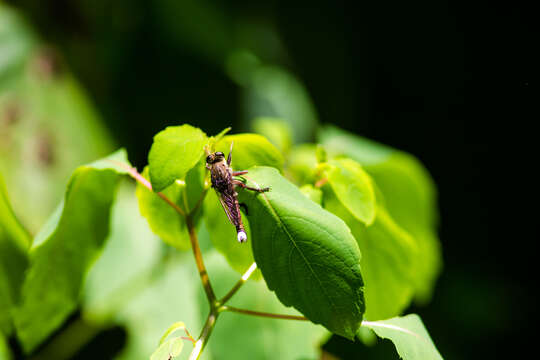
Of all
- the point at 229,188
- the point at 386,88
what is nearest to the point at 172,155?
the point at 229,188

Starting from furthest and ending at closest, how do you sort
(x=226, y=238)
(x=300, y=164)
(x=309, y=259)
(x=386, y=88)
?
(x=386, y=88) → (x=300, y=164) → (x=226, y=238) → (x=309, y=259)

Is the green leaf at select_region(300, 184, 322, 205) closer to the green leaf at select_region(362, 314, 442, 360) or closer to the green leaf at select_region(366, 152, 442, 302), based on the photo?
the green leaf at select_region(362, 314, 442, 360)

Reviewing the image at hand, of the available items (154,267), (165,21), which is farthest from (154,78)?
(154,267)

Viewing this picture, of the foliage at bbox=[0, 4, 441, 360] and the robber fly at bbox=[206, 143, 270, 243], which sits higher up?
the robber fly at bbox=[206, 143, 270, 243]

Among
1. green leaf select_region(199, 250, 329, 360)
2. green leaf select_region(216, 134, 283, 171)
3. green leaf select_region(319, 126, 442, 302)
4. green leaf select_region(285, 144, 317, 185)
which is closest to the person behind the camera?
green leaf select_region(216, 134, 283, 171)

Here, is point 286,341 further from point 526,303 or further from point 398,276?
point 526,303

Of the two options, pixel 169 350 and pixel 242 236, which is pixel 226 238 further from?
pixel 169 350


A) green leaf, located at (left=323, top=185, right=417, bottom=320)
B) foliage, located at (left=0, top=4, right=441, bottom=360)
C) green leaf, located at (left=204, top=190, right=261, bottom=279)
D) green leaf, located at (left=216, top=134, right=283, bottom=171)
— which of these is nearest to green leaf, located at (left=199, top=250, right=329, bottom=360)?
foliage, located at (left=0, top=4, right=441, bottom=360)
